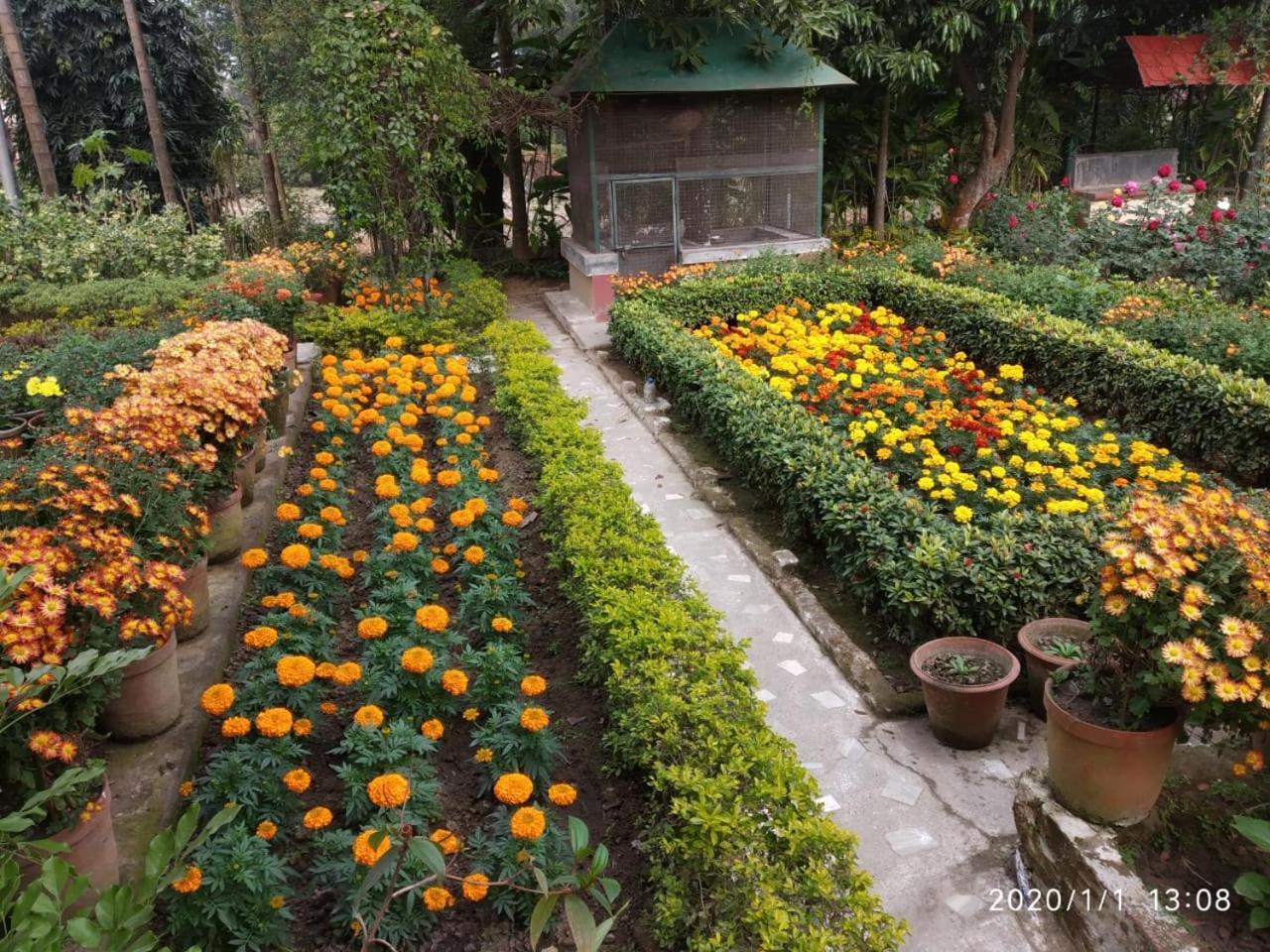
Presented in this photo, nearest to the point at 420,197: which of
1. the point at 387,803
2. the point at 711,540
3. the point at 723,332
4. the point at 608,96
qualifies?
the point at 608,96

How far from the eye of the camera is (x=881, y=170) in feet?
46.2

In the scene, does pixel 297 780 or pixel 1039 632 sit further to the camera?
pixel 1039 632

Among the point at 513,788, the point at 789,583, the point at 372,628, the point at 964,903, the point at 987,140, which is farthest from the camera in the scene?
the point at 987,140

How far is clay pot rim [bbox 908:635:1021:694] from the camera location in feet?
12.3

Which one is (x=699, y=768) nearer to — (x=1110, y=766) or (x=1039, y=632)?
(x=1110, y=766)

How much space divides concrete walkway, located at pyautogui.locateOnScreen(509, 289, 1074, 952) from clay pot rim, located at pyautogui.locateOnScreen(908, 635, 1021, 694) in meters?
0.29

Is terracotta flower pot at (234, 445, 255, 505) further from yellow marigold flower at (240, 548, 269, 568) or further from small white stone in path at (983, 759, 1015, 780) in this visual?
small white stone in path at (983, 759, 1015, 780)

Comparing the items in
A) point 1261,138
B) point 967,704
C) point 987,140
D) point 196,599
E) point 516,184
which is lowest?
point 967,704

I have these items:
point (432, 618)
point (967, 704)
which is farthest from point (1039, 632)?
point (432, 618)

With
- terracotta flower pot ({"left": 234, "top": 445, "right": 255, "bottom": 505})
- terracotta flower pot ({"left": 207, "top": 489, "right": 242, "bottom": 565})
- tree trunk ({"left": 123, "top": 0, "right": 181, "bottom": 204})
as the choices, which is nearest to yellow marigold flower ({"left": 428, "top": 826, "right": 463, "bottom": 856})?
terracotta flower pot ({"left": 207, "top": 489, "right": 242, "bottom": 565})

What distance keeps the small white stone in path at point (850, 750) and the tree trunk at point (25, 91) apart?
13.3 meters

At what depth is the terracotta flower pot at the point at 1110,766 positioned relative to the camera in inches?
114

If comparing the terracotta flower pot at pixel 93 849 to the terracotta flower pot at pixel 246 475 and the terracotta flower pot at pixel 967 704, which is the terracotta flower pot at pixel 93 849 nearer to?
the terracotta flower pot at pixel 246 475

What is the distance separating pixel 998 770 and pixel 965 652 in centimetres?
53
